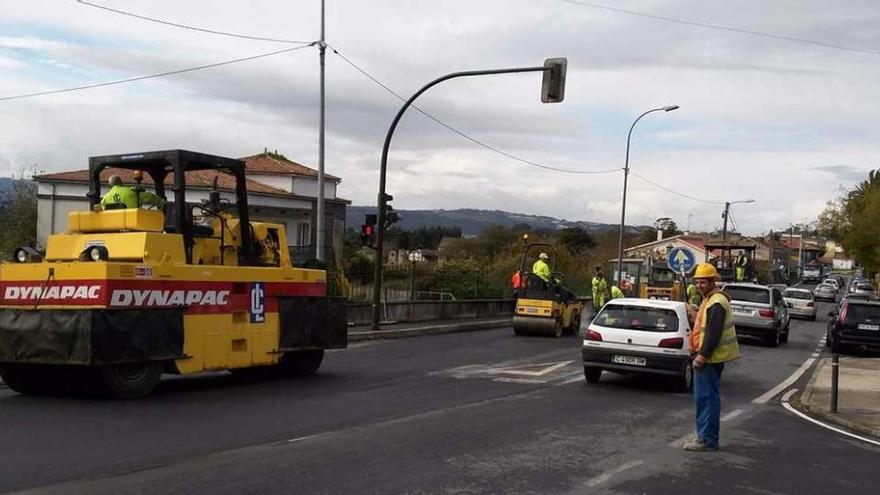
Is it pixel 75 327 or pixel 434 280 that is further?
pixel 434 280

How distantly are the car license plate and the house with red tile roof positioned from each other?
24.2 meters

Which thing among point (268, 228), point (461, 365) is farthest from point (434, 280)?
point (268, 228)

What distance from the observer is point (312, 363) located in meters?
14.1

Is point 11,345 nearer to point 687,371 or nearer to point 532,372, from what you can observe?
point 532,372

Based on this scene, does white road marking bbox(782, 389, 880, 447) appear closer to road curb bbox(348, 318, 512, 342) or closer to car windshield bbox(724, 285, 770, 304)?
car windshield bbox(724, 285, 770, 304)

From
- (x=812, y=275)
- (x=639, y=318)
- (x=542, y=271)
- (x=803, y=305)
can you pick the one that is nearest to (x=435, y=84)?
(x=542, y=271)

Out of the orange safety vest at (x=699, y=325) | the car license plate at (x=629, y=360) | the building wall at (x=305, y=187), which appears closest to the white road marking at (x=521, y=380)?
the car license plate at (x=629, y=360)

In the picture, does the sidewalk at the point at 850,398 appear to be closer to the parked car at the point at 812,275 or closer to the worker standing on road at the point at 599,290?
the worker standing on road at the point at 599,290

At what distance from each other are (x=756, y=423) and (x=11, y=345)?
9.27 m

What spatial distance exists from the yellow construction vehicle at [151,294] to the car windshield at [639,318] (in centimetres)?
477

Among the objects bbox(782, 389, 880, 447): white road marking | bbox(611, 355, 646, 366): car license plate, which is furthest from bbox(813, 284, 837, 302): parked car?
bbox(611, 355, 646, 366): car license plate

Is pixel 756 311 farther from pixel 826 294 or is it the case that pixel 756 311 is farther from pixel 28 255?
pixel 826 294

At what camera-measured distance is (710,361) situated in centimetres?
888

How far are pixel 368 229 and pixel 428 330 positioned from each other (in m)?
3.87
